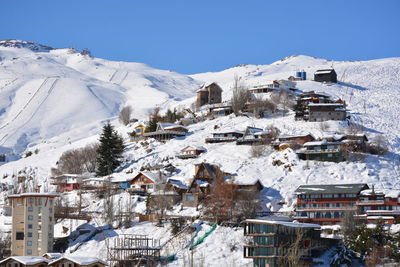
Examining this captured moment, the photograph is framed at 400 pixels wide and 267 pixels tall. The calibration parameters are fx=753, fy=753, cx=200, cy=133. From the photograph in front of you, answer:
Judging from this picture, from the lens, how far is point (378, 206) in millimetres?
70562

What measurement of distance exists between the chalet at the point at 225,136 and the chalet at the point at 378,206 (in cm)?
3094

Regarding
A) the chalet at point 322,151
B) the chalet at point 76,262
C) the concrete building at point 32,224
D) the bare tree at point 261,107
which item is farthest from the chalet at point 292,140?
the chalet at point 76,262

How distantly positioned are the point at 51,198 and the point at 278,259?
90.8 feet

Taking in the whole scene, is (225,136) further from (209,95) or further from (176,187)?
(209,95)

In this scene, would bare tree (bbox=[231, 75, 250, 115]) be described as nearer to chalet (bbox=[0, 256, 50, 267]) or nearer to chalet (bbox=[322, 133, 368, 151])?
chalet (bbox=[322, 133, 368, 151])

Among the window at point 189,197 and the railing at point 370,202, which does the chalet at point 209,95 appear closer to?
the window at point 189,197

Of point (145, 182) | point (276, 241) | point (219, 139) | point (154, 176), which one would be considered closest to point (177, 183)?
point (154, 176)

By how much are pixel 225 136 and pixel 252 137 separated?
515cm

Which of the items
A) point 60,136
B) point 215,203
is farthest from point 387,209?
point 60,136

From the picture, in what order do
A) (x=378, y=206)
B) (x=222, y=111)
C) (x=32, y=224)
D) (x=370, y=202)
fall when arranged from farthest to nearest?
(x=222, y=111) → (x=32, y=224) → (x=370, y=202) → (x=378, y=206)

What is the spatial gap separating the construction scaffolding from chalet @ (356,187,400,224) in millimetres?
19348

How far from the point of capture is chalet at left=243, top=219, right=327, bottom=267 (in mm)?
62500

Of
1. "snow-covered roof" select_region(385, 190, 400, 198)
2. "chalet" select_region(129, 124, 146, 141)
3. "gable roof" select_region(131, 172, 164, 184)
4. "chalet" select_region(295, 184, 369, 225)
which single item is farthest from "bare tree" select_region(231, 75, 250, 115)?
"snow-covered roof" select_region(385, 190, 400, 198)

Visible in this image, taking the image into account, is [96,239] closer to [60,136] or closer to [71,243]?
[71,243]
